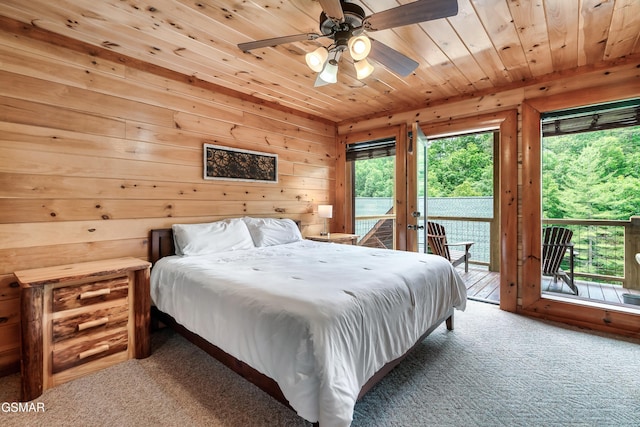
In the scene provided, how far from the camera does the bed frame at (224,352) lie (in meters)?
1.52

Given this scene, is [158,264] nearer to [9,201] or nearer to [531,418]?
[9,201]

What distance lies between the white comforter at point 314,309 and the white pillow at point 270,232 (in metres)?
0.59

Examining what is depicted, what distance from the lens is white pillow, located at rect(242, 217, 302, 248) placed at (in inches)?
123

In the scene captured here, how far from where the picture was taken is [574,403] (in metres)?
1.67

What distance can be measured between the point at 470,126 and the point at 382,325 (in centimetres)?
281

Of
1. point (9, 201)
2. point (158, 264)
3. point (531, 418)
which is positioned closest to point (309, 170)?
point (158, 264)

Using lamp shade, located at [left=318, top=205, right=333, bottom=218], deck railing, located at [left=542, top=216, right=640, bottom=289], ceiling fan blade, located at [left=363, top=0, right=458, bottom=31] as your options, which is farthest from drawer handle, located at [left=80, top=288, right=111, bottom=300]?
deck railing, located at [left=542, top=216, right=640, bottom=289]

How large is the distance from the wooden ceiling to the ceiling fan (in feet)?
0.90

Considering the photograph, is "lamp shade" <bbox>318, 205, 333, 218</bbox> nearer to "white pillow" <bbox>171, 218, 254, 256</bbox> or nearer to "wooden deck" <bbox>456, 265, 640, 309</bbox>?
"white pillow" <bbox>171, 218, 254, 256</bbox>

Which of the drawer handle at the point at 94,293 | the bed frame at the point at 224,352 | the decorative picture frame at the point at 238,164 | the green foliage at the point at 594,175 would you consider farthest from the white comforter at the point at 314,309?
the green foliage at the point at 594,175

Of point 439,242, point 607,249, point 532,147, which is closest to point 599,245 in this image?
point 607,249

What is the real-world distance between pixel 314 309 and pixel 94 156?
90.1 inches

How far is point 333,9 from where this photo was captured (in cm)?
146

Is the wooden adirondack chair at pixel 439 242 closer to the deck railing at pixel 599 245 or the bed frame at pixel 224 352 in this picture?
the deck railing at pixel 599 245
